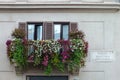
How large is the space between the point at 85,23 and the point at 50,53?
6.81 feet

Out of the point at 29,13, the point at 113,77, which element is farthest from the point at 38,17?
the point at 113,77

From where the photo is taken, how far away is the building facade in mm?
20312

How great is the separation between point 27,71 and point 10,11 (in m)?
2.58

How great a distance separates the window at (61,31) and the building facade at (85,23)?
23 cm

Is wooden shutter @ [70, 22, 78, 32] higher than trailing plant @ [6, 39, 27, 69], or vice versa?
wooden shutter @ [70, 22, 78, 32]

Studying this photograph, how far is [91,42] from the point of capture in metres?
20.5


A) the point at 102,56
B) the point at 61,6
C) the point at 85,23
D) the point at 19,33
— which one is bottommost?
the point at 102,56

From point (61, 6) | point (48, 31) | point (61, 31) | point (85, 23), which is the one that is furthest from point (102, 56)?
point (61, 6)

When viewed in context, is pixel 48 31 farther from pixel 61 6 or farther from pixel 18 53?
pixel 18 53

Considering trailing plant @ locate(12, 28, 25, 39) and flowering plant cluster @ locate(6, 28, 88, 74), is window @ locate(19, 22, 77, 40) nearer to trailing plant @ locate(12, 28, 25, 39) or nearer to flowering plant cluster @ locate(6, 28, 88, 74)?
trailing plant @ locate(12, 28, 25, 39)

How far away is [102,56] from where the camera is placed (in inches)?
802

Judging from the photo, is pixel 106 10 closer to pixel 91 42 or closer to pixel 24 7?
pixel 91 42

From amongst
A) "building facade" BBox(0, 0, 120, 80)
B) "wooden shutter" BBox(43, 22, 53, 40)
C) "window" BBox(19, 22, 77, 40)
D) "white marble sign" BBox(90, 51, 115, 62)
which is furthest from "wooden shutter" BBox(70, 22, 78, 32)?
"white marble sign" BBox(90, 51, 115, 62)

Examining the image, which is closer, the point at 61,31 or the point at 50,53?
the point at 50,53
